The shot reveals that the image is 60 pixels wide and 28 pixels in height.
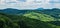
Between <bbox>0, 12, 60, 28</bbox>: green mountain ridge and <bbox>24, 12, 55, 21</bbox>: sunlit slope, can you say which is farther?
<bbox>24, 12, 55, 21</bbox>: sunlit slope

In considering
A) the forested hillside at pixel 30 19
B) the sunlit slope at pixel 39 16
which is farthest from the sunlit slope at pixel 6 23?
the sunlit slope at pixel 39 16

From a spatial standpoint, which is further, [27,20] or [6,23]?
[27,20]

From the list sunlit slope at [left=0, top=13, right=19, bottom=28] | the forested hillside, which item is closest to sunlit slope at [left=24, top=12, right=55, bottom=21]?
the forested hillside

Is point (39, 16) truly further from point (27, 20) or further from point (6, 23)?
point (6, 23)

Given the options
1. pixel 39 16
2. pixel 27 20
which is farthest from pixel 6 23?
pixel 39 16

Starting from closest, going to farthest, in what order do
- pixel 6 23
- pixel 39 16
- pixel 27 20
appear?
pixel 6 23 < pixel 27 20 < pixel 39 16

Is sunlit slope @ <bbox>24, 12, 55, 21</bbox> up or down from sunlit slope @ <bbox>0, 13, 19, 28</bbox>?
down

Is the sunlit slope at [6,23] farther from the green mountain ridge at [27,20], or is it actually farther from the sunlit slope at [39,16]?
the sunlit slope at [39,16]

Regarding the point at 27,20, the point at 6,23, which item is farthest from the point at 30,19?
the point at 6,23

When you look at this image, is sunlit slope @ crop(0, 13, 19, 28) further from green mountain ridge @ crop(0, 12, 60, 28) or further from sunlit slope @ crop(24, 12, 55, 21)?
sunlit slope @ crop(24, 12, 55, 21)

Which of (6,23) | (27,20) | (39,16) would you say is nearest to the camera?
(6,23)

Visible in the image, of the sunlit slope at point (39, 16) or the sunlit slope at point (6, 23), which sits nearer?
the sunlit slope at point (6, 23)

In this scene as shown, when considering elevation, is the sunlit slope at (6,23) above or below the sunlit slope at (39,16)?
above
